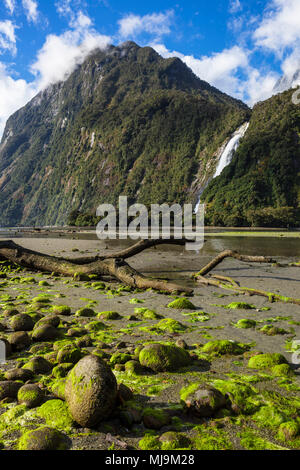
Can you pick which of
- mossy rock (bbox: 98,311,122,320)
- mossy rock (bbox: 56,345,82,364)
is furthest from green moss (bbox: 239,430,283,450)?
mossy rock (bbox: 98,311,122,320)

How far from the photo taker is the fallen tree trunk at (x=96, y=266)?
463 inches

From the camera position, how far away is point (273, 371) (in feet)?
15.4

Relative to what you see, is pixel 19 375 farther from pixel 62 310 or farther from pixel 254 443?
pixel 62 310

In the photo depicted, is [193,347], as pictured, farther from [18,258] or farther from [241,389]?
[18,258]

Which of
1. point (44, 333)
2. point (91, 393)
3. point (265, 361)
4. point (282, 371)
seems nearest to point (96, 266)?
point (44, 333)

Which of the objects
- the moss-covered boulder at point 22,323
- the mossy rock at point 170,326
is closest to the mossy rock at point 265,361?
the mossy rock at point 170,326

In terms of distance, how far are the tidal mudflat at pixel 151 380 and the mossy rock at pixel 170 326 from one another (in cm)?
3

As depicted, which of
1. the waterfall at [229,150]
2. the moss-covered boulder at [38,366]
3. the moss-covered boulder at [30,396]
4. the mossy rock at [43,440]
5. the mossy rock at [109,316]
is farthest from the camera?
the waterfall at [229,150]

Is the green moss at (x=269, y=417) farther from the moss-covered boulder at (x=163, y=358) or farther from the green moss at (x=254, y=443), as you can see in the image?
the moss-covered boulder at (x=163, y=358)

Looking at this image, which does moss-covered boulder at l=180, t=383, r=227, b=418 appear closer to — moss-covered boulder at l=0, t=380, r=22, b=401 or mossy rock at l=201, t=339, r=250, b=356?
mossy rock at l=201, t=339, r=250, b=356

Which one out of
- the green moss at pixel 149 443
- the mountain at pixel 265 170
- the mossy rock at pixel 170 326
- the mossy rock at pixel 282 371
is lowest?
the mossy rock at pixel 170 326

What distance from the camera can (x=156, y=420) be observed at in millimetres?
3338

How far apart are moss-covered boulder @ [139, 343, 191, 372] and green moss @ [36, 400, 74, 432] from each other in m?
1.59

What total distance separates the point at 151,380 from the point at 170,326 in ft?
8.60
